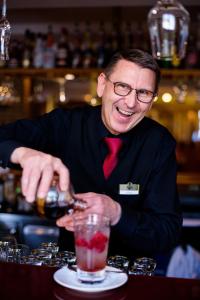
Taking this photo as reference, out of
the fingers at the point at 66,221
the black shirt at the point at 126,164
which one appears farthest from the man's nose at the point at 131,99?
the fingers at the point at 66,221

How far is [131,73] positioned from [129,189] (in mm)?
484

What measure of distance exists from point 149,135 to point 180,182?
287 centimetres

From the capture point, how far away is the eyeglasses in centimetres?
197

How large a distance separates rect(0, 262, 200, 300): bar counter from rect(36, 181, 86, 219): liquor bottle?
0.19m

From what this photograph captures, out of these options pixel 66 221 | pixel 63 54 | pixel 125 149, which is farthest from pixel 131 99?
pixel 63 54

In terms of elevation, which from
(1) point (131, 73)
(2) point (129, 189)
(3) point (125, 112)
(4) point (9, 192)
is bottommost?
(4) point (9, 192)

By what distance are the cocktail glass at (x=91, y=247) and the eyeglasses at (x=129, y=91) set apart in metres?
0.72

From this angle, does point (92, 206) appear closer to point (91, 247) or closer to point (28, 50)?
point (91, 247)

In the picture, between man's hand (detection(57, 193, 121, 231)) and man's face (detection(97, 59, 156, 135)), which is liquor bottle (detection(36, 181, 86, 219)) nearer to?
man's hand (detection(57, 193, 121, 231))

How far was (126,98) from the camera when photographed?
77.0 inches

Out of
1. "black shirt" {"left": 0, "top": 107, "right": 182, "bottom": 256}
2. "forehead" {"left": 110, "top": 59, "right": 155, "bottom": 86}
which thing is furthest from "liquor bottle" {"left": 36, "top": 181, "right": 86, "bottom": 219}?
"forehead" {"left": 110, "top": 59, "right": 155, "bottom": 86}

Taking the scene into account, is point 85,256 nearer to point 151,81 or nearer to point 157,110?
point 151,81

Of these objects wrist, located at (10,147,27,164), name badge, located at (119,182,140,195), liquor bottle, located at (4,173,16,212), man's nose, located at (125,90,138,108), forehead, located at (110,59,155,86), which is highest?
forehead, located at (110,59,155,86)

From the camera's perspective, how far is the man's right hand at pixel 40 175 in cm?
134
